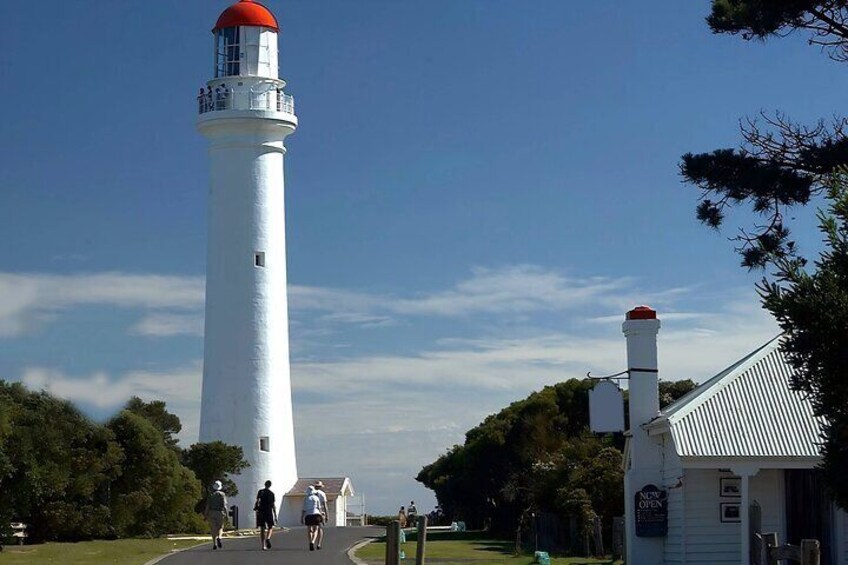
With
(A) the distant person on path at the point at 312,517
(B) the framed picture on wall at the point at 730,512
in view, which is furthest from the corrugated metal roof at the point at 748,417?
(A) the distant person on path at the point at 312,517

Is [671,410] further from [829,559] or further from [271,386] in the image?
[271,386]

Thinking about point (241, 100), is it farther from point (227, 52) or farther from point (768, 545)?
point (768, 545)

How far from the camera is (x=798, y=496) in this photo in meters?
25.8

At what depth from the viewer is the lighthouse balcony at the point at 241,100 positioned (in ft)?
167

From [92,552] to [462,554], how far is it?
7.43 meters

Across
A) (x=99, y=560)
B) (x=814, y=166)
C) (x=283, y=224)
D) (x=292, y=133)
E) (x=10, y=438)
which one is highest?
(x=292, y=133)

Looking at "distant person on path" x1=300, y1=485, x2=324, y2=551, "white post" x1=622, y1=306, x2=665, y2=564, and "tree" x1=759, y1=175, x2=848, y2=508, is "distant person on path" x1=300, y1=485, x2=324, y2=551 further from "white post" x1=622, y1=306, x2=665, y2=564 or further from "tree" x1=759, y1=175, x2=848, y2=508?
"tree" x1=759, y1=175, x2=848, y2=508

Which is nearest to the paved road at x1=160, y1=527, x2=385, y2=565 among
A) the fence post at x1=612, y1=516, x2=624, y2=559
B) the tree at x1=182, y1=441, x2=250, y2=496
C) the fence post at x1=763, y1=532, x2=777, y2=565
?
the fence post at x1=612, y1=516, x2=624, y2=559

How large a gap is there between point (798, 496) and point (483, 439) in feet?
72.2

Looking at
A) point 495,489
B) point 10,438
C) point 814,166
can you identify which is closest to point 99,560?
point 10,438

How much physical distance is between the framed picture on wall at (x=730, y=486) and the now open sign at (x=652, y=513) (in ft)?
3.97

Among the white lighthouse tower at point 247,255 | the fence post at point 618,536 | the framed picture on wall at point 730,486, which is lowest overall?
the fence post at point 618,536

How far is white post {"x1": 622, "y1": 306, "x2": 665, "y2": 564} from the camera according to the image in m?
26.7

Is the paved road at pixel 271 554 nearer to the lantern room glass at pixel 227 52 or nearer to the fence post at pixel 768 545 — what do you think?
the fence post at pixel 768 545
